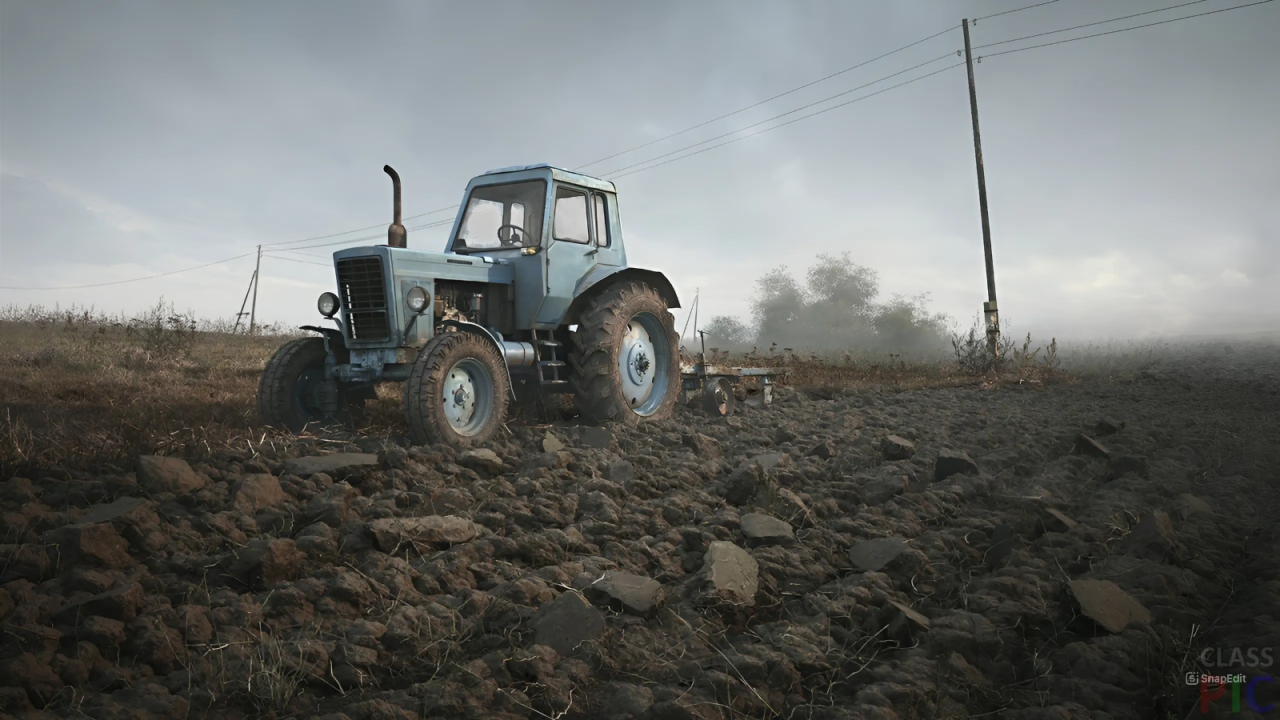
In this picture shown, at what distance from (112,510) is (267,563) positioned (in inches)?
43.3

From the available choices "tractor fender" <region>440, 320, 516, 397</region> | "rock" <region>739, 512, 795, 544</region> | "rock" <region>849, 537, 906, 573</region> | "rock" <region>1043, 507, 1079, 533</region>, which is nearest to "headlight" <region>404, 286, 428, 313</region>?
"tractor fender" <region>440, 320, 516, 397</region>

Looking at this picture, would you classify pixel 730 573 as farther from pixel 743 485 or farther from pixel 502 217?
pixel 502 217

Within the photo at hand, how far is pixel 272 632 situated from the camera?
2.45 meters

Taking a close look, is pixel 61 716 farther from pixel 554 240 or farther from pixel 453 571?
pixel 554 240

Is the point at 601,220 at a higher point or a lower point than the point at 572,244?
higher

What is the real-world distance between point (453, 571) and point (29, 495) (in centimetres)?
232

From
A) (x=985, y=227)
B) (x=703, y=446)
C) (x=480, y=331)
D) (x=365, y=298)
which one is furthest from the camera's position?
(x=985, y=227)

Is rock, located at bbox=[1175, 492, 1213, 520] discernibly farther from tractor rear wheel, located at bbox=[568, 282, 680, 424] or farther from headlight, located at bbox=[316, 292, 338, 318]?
headlight, located at bbox=[316, 292, 338, 318]

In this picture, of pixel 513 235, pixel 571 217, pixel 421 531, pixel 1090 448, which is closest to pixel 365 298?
pixel 513 235

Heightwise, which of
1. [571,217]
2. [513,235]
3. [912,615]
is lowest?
[912,615]

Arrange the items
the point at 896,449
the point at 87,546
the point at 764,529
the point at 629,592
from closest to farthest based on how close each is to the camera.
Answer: the point at 629,592
the point at 87,546
the point at 764,529
the point at 896,449

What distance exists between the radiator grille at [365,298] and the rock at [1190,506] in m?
4.96

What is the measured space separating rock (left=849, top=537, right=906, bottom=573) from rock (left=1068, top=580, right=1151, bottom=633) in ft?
2.10

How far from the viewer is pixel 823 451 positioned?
5016 millimetres
